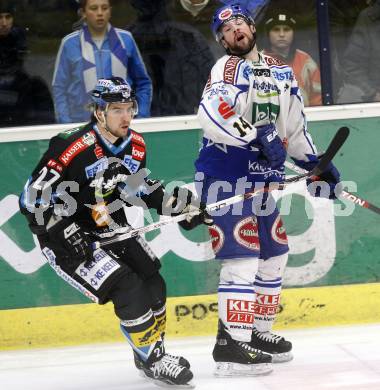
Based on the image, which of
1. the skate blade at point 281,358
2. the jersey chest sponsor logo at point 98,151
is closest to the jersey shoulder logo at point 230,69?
the jersey chest sponsor logo at point 98,151

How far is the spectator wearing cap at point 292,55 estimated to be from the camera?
5641 mm

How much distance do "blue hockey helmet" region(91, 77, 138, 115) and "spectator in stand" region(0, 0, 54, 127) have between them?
921 mm

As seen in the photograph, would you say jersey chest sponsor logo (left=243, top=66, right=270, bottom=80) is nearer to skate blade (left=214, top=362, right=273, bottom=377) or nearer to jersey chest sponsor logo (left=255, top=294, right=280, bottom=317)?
jersey chest sponsor logo (left=255, top=294, right=280, bottom=317)

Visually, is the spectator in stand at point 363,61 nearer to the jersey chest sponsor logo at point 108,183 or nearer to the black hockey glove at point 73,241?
the jersey chest sponsor logo at point 108,183

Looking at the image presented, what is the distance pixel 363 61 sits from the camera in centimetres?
575

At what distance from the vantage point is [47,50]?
5.52 meters

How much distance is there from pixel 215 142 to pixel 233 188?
220 millimetres

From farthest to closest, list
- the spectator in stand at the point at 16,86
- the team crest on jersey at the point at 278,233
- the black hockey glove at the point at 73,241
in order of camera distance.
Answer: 1. the spectator in stand at the point at 16,86
2. the team crest on jersey at the point at 278,233
3. the black hockey glove at the point at 73,241

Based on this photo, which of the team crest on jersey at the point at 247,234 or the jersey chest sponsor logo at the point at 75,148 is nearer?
the jersey chest sponsor logo at the point at 75,148

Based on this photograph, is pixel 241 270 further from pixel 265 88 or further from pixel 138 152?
pixel 265 88

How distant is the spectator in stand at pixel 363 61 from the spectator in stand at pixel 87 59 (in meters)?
1.04

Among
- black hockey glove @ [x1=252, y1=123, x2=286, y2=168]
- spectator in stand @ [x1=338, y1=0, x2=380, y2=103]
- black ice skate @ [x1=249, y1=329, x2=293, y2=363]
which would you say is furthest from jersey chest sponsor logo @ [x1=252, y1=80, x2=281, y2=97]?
black ice skate @ [x1=249, y1=329, x2=293, y2=363]

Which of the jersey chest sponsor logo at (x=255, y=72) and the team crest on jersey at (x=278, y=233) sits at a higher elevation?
the jersey chest sponsor logo at (x=255, y=72)

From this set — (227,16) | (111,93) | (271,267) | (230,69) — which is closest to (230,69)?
(230,69)
